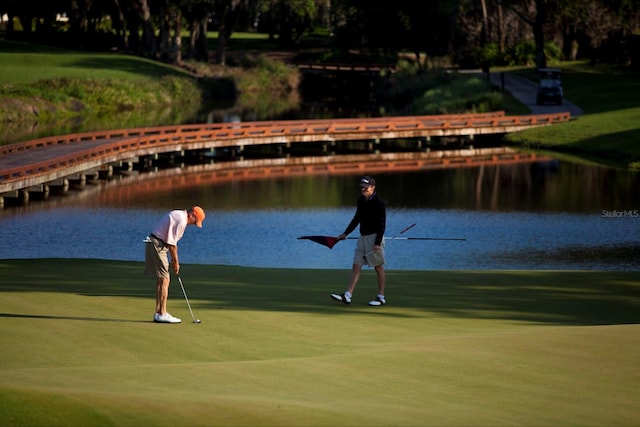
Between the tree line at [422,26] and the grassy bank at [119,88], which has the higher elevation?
the tree line at [422,26]

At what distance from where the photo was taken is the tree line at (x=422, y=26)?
10225 centimetres

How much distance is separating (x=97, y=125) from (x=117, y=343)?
62.4m

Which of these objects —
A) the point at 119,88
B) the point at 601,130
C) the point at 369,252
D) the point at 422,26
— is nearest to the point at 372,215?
the point at 369,252

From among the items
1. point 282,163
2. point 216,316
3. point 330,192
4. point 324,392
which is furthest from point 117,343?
point 282,163

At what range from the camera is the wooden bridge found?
47938 mm

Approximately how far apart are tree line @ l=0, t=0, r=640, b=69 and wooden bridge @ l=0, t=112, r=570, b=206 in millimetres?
28323

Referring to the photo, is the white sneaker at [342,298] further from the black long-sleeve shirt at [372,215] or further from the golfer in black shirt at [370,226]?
the black long-sleeve shirt at [372,215]

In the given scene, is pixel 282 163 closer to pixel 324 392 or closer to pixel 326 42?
pixel 324 392

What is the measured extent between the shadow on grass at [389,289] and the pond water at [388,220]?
5.07 m

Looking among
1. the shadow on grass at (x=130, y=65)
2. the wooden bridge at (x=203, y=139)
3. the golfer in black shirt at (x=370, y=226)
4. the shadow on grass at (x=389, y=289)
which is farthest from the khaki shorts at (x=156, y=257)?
the shadow on grass at (x=130, y=65)

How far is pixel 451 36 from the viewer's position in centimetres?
11200

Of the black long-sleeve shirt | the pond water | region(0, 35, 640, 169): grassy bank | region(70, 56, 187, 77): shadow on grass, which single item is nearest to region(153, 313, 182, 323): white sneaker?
the black long-sleeve shirt

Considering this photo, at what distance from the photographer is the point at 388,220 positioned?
3966cm

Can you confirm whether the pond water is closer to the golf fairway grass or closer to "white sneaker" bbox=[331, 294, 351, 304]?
the golf fairway grass
